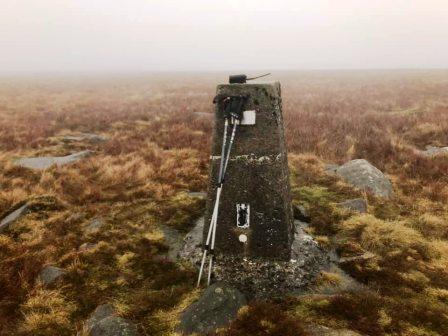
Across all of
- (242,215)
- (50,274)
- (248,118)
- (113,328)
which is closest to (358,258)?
(242,215)

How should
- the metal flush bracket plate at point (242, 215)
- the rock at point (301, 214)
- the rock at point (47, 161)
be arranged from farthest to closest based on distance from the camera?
the rock at point (47, 161) < the rock at point (301, 214) < the metal flush bracket plate at point (242, 215)

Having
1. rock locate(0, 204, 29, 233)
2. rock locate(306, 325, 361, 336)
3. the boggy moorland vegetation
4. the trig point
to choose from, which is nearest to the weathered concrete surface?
the trig point

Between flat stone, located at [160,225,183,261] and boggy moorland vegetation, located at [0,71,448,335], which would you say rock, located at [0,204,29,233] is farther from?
flat stone, located at [160,225,183,261]

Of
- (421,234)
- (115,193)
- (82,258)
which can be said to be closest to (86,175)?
(115,193)

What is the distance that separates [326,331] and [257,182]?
2.41m

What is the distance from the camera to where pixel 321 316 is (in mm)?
4902

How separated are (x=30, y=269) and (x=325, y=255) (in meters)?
4.99

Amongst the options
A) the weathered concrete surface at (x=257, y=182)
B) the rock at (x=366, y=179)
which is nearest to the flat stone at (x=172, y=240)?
the weathered concrete surface at (x=257, y=182)

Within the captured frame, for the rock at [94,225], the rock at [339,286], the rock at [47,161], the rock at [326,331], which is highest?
the rock at [47,161]

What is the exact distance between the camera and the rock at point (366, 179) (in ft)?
31.1

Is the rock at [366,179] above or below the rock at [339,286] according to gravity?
above

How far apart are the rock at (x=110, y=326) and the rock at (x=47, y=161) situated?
8299 mm

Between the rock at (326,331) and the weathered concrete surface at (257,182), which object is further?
the weathered concrete surface at (257,182)

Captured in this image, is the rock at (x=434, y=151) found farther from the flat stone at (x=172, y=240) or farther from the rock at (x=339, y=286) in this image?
the flat stone at (x=172, y=240)
